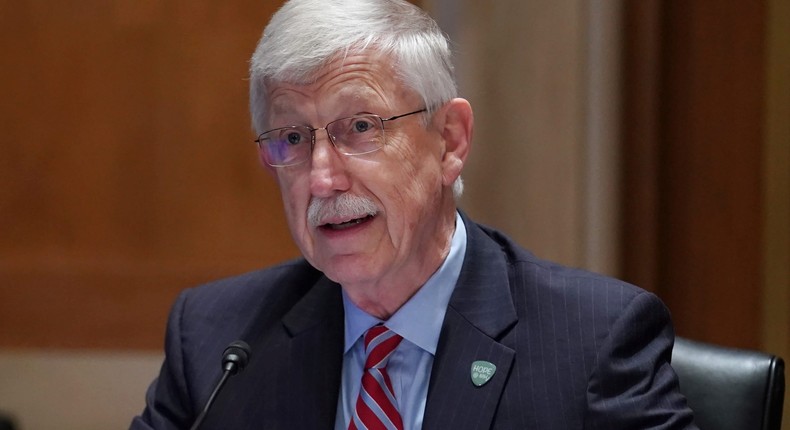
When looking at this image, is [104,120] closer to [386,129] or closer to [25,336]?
[25,336]

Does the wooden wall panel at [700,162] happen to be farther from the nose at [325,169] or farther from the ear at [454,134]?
the nose at [325,169]

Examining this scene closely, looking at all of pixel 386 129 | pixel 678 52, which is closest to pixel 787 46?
pixel 678 52

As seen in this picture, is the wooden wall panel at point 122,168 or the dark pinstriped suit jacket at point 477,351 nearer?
the dark pinstriped suit jacket at point 477,351

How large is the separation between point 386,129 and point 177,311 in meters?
0.65

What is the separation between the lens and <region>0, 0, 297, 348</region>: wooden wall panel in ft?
12.5

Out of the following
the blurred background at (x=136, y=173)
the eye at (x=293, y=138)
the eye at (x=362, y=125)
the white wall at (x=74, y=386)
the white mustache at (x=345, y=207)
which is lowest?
the white wall at (x=74, y=386)

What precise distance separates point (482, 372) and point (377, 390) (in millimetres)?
203

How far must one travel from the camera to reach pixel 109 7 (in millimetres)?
3797

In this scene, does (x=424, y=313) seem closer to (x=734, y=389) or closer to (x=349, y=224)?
(x=349, y=224)

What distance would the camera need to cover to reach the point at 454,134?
2.09 metres

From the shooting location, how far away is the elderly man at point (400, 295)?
191cm

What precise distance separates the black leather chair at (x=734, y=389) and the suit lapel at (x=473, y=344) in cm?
37

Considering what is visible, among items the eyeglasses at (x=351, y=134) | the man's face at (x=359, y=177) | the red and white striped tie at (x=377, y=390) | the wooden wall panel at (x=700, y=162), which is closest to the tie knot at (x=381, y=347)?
the red and white striped tie at (x=377, y=390)

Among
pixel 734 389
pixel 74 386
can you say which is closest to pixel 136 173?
pixel 74 386
